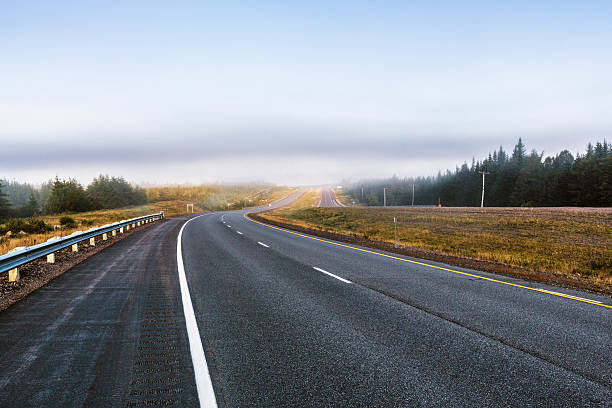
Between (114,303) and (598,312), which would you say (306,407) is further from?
(598,312)

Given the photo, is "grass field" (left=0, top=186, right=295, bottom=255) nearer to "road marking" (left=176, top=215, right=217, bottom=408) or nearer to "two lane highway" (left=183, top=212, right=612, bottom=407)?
"road marking" (left=176, top=215, right=217, bottom=408)

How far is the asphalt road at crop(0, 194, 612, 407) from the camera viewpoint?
3.13m

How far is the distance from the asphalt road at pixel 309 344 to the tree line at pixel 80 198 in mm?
64250

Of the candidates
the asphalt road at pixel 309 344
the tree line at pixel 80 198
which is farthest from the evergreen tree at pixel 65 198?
the asphalt road at pixel 309 344

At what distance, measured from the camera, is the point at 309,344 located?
425 cm

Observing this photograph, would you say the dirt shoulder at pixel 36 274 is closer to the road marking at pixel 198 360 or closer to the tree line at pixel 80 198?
the road marking at pixel 198 360

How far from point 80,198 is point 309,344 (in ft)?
258

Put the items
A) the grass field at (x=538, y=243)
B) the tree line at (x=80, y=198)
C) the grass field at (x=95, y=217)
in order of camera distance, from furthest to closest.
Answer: the tree line at (x=80, y=198) < the grass field at (x=95, y=217) < the grass field at (x=538, y=243)

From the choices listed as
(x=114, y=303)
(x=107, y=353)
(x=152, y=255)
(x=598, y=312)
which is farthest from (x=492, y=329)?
(x=152, y=255)

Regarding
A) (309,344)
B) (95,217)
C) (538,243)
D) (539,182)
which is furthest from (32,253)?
(539,182)

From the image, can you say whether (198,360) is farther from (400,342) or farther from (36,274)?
(36,274)

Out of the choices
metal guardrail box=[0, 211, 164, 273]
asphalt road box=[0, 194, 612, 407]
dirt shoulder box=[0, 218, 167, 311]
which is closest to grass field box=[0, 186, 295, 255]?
metal guardrail box=[0, 211, 164, 273]

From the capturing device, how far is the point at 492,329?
4816 mm

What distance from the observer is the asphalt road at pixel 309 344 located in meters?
3.13
